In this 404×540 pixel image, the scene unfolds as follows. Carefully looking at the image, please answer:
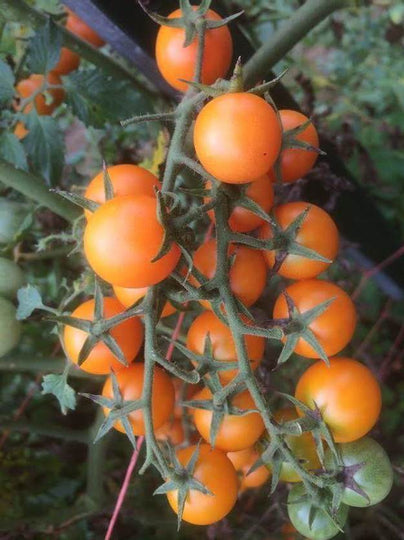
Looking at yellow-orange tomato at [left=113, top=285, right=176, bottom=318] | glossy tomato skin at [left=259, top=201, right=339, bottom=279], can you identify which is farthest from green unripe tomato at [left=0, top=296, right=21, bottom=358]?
glossy tomato skin at [left=259, top=201, right=339, bottom=279]

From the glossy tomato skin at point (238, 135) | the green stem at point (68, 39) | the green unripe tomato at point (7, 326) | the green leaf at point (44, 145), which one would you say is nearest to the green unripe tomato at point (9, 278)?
the green unripe tomato at point (7, 326)

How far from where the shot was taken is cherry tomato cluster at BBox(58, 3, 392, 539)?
1.70ft

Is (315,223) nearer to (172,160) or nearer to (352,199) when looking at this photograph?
(172,160)

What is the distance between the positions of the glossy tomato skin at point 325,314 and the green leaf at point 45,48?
46 centimetres

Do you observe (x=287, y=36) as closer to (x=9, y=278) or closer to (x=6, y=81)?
(x=6, y=81)

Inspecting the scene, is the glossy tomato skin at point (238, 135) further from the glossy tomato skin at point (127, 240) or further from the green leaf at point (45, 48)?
the green leaf at point (45, 48)

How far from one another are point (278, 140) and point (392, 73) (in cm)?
116

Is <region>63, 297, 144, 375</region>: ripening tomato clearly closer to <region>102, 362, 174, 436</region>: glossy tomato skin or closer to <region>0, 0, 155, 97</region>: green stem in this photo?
<region>102, 362, 174, 436</region>: glossy tomato skin

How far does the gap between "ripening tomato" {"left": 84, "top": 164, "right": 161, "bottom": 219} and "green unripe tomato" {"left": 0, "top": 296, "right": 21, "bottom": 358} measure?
29cm

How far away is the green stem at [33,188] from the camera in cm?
79

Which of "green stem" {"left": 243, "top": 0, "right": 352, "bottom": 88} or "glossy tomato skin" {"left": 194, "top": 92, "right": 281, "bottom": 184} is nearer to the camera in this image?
"glossy tomato skin" {"left": 194, "top": 92, "right": 281, "bottom": 184}

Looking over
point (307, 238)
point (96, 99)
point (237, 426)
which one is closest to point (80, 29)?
point (96, 99)

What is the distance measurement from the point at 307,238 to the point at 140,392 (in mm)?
245

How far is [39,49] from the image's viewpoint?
82 centimetres
